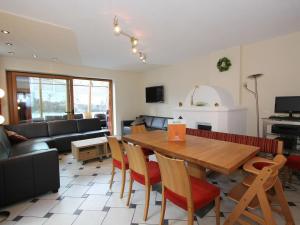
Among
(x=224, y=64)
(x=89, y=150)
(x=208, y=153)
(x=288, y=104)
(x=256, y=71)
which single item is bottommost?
(x=89, y=150)

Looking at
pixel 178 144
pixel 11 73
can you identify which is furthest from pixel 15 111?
pixel 178 144

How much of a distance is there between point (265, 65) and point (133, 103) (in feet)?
14.6

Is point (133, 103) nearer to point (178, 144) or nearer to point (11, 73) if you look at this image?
point (11, 73)

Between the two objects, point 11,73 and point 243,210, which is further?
point 11,73

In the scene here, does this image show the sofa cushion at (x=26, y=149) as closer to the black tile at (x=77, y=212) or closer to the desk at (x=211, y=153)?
the black tile at (x=77, y=212)

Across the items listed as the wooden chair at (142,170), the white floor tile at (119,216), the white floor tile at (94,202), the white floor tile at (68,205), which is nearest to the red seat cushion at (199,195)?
the wooden chair at (142,170)

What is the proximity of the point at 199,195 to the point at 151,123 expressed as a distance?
173 inches

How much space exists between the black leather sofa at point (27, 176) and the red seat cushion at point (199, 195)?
5.54 feet

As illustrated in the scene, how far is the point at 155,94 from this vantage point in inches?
231

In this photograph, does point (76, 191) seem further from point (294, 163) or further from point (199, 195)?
A: point (294, 163)

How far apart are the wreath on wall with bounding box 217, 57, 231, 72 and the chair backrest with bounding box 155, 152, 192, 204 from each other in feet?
10.8

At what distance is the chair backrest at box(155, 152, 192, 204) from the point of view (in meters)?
1.35

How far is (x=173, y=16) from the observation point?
7.80 ft

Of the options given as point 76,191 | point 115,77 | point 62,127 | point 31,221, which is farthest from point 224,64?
point 62,127
